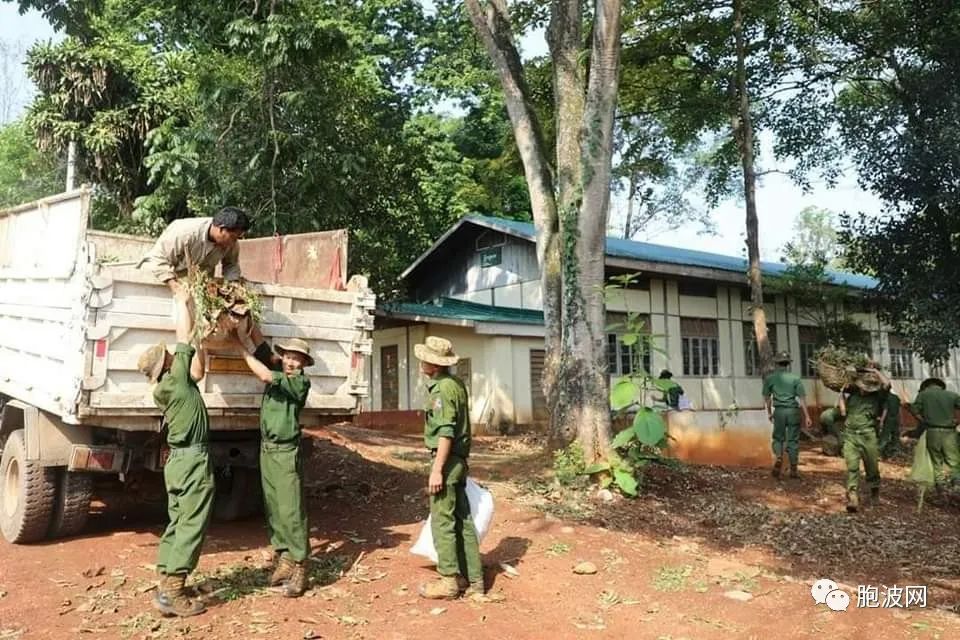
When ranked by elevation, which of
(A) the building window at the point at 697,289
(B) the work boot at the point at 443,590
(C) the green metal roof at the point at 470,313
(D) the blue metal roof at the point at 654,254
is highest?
(D) the blue metal roof at the point at 654,254

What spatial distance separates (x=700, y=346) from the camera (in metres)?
19.1

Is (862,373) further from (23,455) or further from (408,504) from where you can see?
(23,455)

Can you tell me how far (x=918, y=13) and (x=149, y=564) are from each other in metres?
14.6

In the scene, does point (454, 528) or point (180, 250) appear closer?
point (454, 528)

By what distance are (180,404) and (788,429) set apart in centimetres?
844

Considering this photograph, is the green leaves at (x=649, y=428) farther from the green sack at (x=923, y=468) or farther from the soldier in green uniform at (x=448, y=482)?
the green sack at (x=923, y=468)

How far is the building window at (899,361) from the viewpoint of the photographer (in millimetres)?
23609

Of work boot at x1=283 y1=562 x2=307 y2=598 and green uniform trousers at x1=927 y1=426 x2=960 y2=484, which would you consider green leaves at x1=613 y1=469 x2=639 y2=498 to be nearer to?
work boot at x1=283 y1=562 x2=307 y2=598


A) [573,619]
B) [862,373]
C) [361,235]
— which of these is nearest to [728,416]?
[862,373]

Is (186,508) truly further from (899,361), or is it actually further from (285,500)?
(899,361)

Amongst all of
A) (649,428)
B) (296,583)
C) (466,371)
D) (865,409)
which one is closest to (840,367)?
(865,409)

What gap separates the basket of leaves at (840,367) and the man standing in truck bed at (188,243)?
278 inches

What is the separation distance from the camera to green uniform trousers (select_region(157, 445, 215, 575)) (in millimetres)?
4480

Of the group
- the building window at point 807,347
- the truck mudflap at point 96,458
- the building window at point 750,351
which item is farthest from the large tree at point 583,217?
the building window at point 807,347
